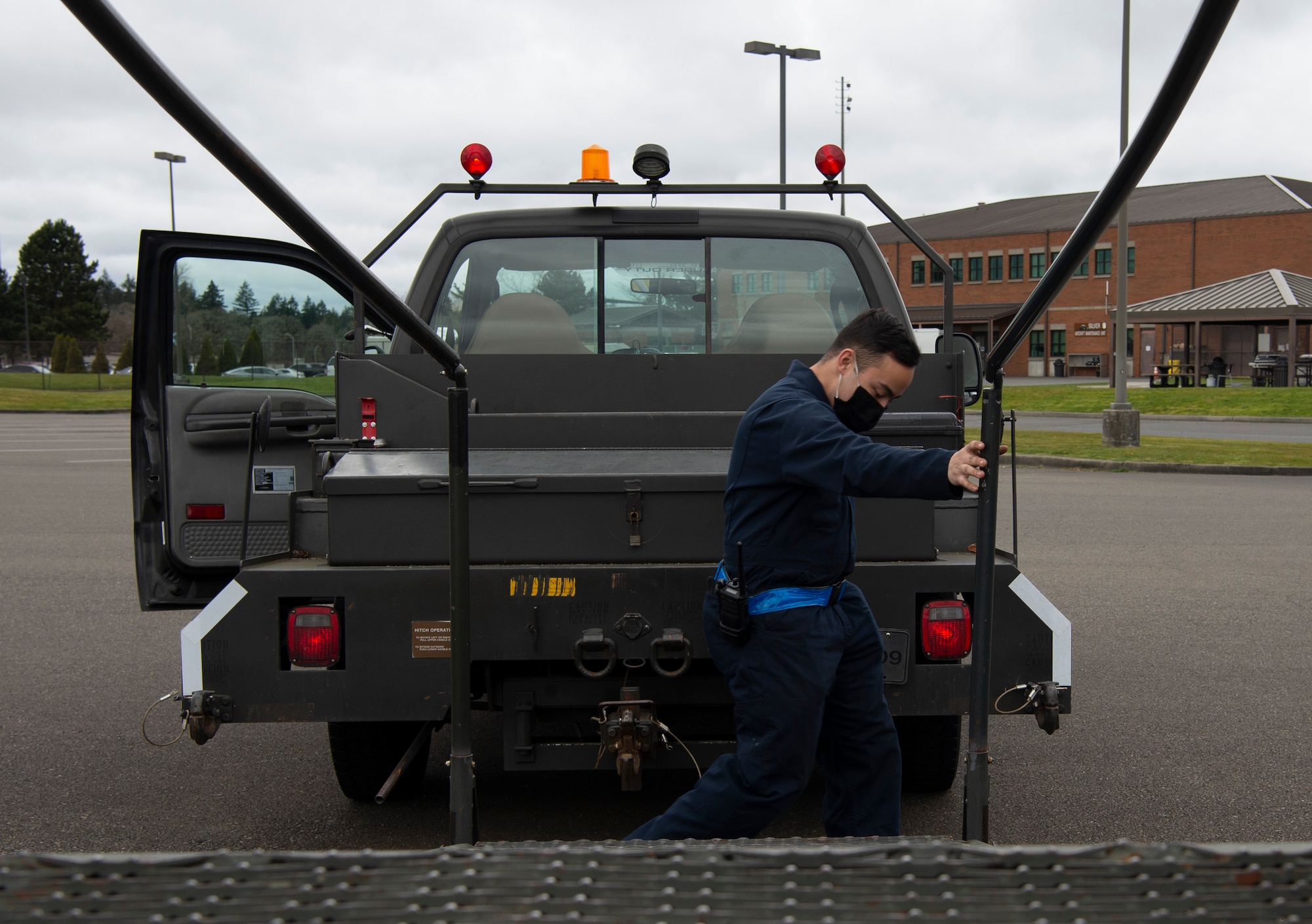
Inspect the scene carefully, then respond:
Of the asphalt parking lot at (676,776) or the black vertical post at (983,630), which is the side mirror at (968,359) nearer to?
the asphalt parking lot at (676,776)

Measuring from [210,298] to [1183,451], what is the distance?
682 inches

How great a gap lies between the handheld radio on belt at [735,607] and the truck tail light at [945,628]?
0.74 meters

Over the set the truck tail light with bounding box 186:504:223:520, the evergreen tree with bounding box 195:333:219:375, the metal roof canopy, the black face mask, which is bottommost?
the truck tail light with bounding box 186:504:223:520

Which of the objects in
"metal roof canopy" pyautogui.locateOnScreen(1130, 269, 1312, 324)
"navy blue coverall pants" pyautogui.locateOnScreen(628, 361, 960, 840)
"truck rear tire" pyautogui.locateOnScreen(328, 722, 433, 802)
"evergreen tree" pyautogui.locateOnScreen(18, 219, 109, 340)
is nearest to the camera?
"navy blue coverall pants" pyautogui.locateOnScreen(628, 361, 960, 840)

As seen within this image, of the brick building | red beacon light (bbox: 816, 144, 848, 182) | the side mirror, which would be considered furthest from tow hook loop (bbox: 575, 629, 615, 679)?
the brick building

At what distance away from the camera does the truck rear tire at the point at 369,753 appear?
13.8ft

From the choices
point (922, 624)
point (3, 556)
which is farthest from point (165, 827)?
point (3, 556)

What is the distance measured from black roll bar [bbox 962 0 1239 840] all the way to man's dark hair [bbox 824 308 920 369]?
431 millimetres

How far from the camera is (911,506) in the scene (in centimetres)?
362

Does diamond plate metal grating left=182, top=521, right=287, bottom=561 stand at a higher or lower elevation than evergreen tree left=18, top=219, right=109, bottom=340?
lower

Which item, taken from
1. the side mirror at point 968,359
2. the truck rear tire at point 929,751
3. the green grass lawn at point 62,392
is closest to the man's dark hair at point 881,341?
the side mirror at point 968,359

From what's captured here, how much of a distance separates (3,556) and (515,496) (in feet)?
27.0

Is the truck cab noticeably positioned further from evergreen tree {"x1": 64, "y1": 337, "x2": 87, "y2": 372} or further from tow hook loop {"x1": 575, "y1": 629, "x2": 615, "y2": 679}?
evergreen tree {"x1": 64, "y1": 337, "x2": 87, "y2": 372}

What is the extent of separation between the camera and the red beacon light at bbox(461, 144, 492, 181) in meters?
4.87
